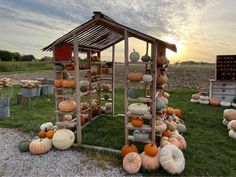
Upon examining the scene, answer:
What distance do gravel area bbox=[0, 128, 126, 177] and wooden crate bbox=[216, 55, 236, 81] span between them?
8.34 meters

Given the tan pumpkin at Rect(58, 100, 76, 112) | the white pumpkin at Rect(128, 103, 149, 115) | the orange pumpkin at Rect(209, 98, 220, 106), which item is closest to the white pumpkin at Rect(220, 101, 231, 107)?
the orange pumpkin at Rect(209, 98, 220, 106)

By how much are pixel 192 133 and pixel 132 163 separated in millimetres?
2853

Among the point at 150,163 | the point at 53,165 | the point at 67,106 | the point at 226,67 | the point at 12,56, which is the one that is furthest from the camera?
the point at 12,56

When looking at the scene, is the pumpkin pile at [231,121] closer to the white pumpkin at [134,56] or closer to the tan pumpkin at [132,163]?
the tan pumpkin at [132,163]

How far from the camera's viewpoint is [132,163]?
423 centimetres

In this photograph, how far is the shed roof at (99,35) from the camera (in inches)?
192

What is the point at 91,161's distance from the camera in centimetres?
468

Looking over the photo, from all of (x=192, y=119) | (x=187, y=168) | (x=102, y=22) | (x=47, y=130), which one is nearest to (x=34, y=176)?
(x=47, y=130)

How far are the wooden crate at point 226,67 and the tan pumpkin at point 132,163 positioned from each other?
8.07 metres

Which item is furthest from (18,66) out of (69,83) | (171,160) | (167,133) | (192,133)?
(171,160)

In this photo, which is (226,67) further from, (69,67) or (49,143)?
(49,143)

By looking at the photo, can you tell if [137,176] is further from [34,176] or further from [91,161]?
[34,176]

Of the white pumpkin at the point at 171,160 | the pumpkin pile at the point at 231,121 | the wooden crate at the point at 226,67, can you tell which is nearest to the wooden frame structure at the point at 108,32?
the white pumpkin at the point at 171,160

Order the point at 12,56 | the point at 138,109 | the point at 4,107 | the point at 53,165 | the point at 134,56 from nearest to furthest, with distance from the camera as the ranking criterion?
the point at 53,165, the point at 138,109, the point at 134,56, the point at 4,107, the point at 12,56
